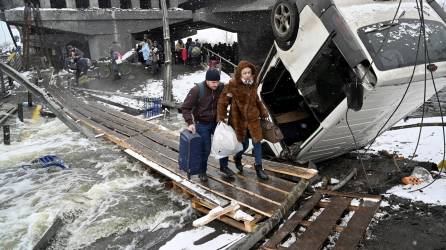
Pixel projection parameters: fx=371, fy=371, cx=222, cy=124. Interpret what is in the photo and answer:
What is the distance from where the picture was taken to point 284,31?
5.95 meters

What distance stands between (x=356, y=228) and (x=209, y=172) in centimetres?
255

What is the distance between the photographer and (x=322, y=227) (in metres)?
4.41

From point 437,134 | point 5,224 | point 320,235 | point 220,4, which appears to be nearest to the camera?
point 320,235

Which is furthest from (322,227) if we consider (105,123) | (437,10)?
(105,123)

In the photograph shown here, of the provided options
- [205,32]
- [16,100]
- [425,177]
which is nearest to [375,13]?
[425,177]

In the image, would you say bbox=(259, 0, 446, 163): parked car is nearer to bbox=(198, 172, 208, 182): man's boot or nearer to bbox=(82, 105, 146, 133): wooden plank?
bbox=(198, 172, 208, 182): man's boot

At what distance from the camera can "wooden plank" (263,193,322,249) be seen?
4.19 m

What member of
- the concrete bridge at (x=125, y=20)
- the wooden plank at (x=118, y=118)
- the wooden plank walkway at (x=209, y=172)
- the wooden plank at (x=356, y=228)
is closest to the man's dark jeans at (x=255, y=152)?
the wooden plank walkway at (x=209, y=172)

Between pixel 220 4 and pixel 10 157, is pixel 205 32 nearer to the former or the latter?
pixel 220 4

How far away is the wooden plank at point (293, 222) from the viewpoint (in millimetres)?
4191

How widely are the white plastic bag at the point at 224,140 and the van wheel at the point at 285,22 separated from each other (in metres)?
1.77

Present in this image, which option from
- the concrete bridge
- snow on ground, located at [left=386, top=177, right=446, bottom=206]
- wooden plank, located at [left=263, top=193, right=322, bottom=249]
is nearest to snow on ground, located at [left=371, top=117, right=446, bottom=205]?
snow on ground, located at [left=386, top=177, right=446, bottom=206]

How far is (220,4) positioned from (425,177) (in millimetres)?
23212

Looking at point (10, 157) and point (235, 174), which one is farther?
point (10, 157)
